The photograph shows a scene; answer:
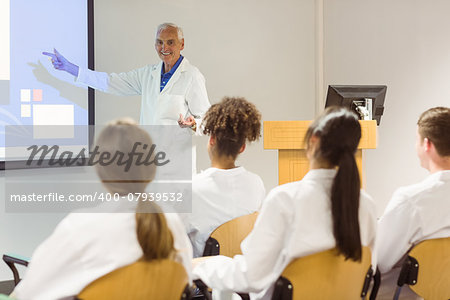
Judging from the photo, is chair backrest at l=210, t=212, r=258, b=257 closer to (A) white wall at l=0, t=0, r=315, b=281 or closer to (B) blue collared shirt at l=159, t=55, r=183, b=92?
(B) blue collared shirt at l=159, t=55, r=183, b=92

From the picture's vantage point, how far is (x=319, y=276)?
1.73 meters

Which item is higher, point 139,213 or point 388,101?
point 388,101

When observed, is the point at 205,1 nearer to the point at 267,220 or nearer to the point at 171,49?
the point at 171,49

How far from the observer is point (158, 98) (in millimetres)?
4152

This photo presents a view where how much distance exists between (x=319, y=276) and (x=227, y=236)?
604 millimetres

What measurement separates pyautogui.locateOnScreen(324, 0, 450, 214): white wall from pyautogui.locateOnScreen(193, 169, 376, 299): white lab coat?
128 inches

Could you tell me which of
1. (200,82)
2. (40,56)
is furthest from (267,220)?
(40,56)

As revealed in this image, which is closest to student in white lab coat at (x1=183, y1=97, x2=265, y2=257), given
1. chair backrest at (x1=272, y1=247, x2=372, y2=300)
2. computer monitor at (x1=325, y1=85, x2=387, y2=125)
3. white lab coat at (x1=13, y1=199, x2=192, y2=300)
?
chair backrest at (x1=272, y1=247, x2=372, y2=300)

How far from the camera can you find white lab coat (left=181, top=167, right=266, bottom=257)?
2416mm

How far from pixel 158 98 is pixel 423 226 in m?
2.48

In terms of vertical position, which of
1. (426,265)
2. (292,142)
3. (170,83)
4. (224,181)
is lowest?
(426,265)

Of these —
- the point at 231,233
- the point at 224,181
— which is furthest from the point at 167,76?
the point at 231,233

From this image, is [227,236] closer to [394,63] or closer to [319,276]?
[319,276]

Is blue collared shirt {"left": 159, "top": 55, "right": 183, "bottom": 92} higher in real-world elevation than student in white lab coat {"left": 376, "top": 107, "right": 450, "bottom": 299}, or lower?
higher
